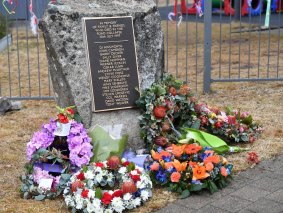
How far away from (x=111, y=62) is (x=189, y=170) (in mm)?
1360

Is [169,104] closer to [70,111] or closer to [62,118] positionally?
[70,111]

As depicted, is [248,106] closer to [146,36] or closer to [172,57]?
[146,36]

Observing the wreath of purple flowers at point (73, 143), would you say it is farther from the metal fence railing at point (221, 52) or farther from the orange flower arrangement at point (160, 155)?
the metal fence railing at point (221, 52)

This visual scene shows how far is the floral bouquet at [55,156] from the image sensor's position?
15.7ft

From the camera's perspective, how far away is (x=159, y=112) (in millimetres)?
5453

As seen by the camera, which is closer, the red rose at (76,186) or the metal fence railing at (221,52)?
the red rose at (76,186)

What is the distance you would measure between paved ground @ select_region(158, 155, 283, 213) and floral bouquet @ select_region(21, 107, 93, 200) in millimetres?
914

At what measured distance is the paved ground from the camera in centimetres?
441

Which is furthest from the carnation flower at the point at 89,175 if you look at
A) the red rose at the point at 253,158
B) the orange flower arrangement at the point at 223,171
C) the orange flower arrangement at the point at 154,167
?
the red rose at the point at 253,158

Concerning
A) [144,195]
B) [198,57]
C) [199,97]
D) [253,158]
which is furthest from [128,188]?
[198,57]

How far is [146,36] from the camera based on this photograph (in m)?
5.71

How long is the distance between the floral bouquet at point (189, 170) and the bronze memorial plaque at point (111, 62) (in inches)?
30.0

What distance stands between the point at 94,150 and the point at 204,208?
1.17m

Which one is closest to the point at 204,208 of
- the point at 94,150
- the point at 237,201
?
the point at 237,201
